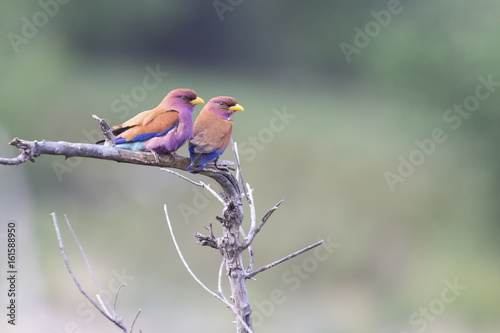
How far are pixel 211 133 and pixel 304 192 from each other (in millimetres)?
7012

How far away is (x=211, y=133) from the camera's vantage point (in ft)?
13.4

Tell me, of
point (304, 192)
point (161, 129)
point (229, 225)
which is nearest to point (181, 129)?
point (161, 129)

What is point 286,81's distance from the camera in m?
18.6

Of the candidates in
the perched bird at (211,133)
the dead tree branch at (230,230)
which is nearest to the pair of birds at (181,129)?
the perched bird at (211,133)

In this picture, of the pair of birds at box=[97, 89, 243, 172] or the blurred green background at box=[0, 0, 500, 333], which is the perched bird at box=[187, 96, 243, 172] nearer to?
the pair of birds at box=[97, 89, 243, 172]

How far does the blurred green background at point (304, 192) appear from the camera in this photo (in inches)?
373

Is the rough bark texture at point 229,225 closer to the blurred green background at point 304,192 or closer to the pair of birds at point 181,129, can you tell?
the pair of birds at point 181,129

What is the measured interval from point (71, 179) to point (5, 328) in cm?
455

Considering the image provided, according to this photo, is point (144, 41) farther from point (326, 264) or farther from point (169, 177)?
point (326, 264)

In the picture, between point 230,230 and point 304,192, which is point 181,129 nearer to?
point 230,230

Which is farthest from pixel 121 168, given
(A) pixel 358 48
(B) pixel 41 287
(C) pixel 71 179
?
(A) pixel 358 48

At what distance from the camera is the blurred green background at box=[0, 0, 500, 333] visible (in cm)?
947

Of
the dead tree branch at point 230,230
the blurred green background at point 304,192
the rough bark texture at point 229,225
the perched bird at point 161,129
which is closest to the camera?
the dead tree branch at point 230,230

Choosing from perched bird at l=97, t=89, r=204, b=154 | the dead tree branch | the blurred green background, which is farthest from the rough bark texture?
the blurred green background
